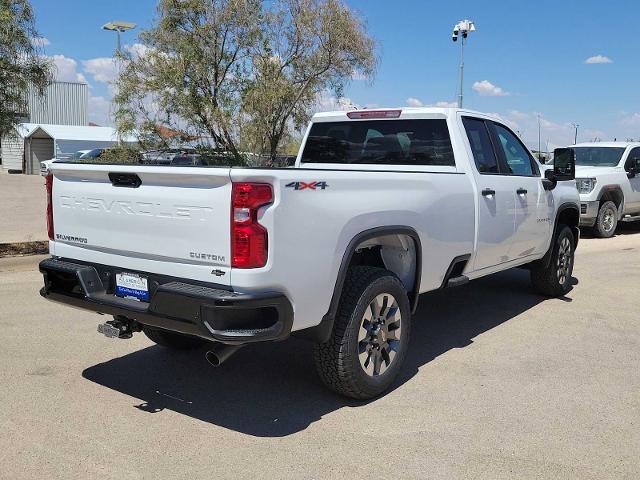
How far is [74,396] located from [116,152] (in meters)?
13.1

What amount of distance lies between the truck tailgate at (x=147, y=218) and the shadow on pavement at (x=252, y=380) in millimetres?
1018

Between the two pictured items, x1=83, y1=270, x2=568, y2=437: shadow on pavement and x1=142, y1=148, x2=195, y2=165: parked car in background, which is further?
x1=142, y1=148, x2=195, y2=165: parked car in background

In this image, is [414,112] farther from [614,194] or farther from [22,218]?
[22,218]

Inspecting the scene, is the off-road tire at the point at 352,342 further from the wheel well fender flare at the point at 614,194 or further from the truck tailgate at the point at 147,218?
the wheel well fender flare at the point at 614,194

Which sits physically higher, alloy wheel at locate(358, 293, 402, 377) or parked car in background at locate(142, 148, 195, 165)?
parked car in background at locate(142, 148, 195, 165)

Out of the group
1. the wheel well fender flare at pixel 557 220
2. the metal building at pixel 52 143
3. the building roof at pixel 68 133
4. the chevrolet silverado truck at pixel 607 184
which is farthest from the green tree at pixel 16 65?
the metal building at pixel 52 143

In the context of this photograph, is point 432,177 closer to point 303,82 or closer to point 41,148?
point 303,82

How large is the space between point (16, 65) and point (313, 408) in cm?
809

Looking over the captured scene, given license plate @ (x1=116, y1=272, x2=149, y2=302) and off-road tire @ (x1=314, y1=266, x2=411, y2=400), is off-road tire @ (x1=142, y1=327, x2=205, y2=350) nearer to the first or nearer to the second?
license plate @ (x1=116, y1=272, x2=149, y2=302)

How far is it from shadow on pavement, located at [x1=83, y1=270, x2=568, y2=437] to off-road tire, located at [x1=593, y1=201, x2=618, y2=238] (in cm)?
773

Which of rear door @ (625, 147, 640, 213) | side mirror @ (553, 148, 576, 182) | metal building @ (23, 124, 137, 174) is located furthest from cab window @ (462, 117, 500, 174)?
metal building @ (23, 124, 137, 174)

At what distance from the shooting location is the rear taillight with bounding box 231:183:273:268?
11.0 ft

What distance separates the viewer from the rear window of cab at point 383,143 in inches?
217

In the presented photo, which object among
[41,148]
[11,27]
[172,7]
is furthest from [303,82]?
[41,148]
